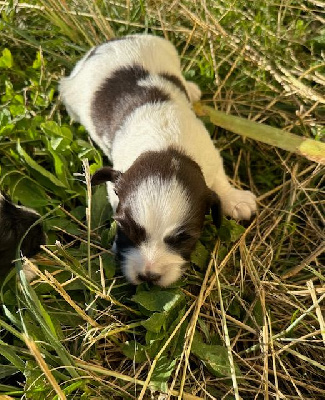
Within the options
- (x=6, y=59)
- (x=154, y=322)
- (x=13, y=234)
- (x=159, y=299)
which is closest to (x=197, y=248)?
(x=159, y=299)

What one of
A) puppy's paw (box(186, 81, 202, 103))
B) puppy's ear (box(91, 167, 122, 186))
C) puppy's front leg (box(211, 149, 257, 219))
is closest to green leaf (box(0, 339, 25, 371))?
puppy's ear (box(91, 167, 122, 186))

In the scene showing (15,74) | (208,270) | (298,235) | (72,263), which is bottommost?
(298,235)

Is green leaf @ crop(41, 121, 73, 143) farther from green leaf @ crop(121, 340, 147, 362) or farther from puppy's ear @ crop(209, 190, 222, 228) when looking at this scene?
green leaf @ crop(121, 340, 147, 362)

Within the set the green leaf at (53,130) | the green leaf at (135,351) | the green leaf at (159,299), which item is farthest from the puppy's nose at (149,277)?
the green leaf at (53,130)

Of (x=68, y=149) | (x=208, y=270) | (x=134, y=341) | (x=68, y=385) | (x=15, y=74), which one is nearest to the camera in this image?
(x=68, y=385)

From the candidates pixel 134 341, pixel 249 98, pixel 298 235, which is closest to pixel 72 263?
pixel 134 341

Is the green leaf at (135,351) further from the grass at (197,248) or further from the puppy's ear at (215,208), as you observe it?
the puppy's ear at (215,208)

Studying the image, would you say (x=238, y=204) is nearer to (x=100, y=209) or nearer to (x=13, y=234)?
(x=100, y=209)

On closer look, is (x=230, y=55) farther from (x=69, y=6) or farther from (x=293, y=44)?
(x=69, y=6)
